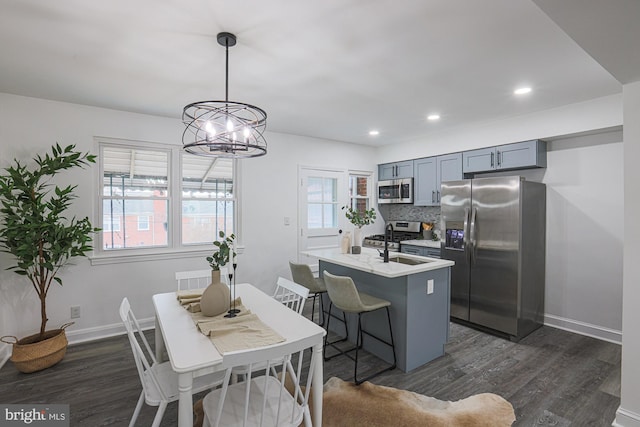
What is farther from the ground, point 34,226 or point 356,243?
point 34,226

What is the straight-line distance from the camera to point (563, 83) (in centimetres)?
271

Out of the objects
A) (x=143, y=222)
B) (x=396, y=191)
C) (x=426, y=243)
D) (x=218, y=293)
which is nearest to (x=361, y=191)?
(x=396, y=191)

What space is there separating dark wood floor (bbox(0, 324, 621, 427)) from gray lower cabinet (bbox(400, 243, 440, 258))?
4.07 ft

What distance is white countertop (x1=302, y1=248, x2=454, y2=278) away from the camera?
256cm

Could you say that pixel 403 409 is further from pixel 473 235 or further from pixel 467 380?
pixel 473 235

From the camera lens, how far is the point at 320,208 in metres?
5.03

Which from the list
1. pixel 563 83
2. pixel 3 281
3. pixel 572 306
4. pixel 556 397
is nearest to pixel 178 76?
pixel 3 281

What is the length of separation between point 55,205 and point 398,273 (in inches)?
121

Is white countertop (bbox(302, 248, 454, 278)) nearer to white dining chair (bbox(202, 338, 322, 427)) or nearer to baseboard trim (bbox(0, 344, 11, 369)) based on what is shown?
white dining chair (bbox(202, 338, 322, 427))

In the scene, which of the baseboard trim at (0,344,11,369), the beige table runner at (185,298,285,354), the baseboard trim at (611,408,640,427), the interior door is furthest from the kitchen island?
the baseboard trim at (0,344,11,369)

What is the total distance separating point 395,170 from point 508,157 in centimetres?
183

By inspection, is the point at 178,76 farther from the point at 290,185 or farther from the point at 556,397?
the point at 556,397

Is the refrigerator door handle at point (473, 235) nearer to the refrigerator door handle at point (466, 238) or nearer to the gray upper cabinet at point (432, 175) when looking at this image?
the refrigerator door handle at point (466, 238)

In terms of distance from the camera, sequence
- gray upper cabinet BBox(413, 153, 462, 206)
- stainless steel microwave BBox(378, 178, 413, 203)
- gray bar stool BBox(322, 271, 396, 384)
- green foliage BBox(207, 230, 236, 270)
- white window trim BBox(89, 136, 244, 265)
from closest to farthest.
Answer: green foliage BBox(207, 230, 236, 270)
gray bar stool BBox(322, 271, 396, 384)
white window trim BBox(89, 136, 244, 265)
gray upper cabinet BBox(413, 153, 462, 206)
stainless steel microwave BBox(378, 178, 413, 203)
